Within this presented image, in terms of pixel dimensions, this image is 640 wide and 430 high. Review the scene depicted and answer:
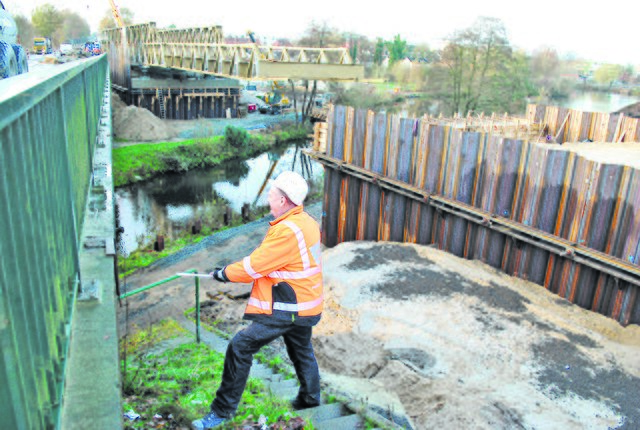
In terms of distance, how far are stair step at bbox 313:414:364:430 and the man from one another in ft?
2.48

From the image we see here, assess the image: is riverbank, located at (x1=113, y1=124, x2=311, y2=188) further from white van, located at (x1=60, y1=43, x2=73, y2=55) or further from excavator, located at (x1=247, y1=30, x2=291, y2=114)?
excavator, located at (x1=247, y1=30, x2=291, y2=114)

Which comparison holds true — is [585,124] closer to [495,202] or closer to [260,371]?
[495,202]

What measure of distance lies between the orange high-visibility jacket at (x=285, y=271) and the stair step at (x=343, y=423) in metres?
1.00

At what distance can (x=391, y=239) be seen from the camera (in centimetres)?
1170

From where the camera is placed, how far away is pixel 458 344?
24.0ft

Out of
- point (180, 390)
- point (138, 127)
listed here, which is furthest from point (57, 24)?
point (180, 390)

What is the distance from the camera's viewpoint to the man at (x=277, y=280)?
12.8 ft

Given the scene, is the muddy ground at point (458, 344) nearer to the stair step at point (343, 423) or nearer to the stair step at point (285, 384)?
the stair step at point (285, 384)

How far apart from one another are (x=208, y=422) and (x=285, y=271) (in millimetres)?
1320

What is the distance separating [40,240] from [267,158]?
3193 cm

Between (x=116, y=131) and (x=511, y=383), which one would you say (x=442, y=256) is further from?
(x=116, y=131)

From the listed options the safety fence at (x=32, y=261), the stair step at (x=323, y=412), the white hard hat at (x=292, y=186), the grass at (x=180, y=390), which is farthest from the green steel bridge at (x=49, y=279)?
the stair step at (x=323, y=412)

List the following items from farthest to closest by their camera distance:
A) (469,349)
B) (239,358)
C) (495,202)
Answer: (495,202)
(469,349)
(239,358)

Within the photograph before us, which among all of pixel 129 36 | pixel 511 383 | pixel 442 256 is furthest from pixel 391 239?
pixel 129 36
